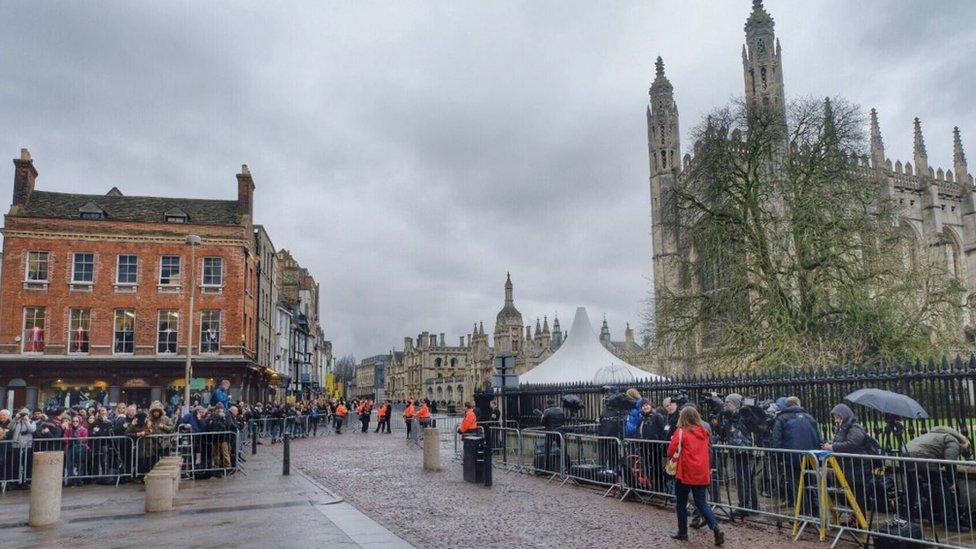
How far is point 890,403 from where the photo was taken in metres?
9.28

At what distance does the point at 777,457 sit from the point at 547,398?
11.4 meters

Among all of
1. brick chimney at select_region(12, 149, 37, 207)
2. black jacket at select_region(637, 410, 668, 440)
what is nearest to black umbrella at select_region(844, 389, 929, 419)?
black jacket at select_region(637, 410, 668, 440)

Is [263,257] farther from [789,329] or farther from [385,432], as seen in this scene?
[789,329]

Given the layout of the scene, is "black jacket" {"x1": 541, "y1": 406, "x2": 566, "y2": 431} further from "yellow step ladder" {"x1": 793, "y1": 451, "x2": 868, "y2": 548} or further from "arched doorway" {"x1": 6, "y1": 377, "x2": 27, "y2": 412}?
"arched doorway" {"x1": 6, "y1": 377, "x2": 27, "y2": 412}

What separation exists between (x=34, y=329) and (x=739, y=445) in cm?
3566

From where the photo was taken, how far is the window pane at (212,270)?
126 feet

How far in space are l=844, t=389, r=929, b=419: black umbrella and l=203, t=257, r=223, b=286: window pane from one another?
34.5 metres

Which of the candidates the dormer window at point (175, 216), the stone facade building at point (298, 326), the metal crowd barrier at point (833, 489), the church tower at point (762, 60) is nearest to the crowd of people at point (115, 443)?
the metal crowd barrier at point (833, 489)

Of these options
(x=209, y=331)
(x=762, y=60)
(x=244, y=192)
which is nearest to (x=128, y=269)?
(x=209, y=331)

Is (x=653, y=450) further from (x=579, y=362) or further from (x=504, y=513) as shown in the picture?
(x=579, y=362)

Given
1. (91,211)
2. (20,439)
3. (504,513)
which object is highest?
(91,211)

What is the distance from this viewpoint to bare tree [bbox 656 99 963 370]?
23.4 meters

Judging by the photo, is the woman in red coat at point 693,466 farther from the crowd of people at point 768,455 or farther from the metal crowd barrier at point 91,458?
the metal crowd barrier at point 91,458

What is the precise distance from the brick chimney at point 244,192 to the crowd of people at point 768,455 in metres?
32.2
